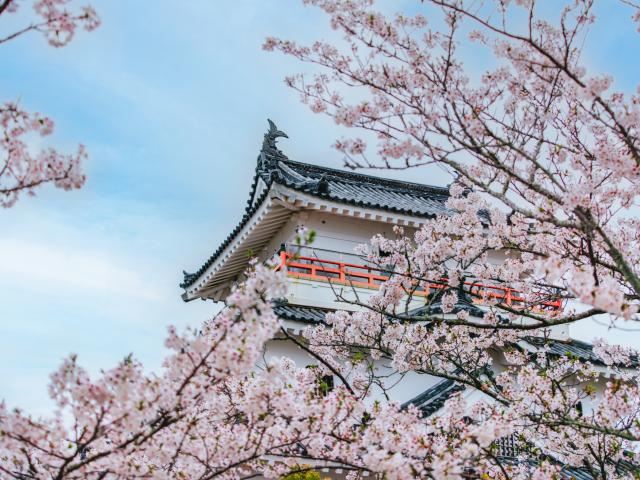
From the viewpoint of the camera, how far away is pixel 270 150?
1697 cm

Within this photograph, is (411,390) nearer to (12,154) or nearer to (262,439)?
(262,439)

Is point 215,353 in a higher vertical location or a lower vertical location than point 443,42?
lower

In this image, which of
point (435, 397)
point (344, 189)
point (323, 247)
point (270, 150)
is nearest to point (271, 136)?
point (270, 150)

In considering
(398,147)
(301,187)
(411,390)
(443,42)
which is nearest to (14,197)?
(398,147)

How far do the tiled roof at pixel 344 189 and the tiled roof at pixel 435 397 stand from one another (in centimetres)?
410

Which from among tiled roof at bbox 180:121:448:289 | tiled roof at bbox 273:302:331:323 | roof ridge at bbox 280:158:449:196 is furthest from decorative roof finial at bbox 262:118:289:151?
tiled roof at bbox 273:302:331:323

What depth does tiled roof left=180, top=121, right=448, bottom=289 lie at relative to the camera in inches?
606

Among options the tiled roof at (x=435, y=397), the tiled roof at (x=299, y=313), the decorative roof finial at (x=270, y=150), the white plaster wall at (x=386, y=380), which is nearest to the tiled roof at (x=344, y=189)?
the decorative roof finial at (x=270, y=150)

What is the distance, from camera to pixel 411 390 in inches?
A: 500

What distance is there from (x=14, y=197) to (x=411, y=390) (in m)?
10.1

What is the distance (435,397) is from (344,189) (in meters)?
7.35

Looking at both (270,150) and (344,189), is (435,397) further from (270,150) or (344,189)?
(270,150)

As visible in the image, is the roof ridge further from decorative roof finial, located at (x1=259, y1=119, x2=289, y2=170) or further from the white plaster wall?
the white plaster wall

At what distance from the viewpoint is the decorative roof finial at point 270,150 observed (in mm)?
16458
